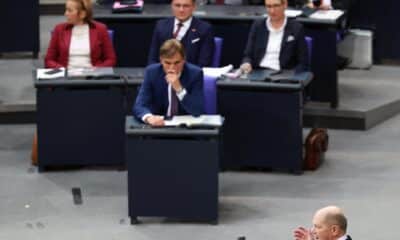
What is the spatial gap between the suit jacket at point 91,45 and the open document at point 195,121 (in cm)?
180

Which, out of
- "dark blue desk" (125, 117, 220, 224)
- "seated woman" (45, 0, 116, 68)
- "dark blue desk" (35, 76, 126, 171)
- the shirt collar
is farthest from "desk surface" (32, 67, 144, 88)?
the shirt collar

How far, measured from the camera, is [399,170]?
9.73 meters

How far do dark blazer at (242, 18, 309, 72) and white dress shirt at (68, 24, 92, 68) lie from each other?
1.33 meters

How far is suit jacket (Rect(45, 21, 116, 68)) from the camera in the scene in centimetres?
1005

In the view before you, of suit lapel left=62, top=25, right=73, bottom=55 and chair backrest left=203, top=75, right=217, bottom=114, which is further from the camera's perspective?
suit lapel left=62, top=25, right=73, bottom=55

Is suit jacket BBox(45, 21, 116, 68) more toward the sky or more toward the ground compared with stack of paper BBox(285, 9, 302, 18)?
more toward the ground

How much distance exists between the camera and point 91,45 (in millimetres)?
10055

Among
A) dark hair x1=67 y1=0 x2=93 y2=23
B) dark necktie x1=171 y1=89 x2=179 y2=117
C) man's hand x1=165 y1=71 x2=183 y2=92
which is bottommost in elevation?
dark necktie x1=171 y1=89 x2=179 y2=117

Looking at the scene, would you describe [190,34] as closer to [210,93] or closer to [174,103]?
[210,93]

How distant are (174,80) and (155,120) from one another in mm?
442

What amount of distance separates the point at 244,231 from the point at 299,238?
5.85ft

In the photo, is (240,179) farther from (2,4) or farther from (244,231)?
(2,4)

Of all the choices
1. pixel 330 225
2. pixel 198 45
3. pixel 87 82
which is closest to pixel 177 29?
pixel 198 45

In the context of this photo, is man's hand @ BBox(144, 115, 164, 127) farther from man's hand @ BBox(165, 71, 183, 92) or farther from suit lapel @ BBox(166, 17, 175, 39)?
suit lapel @ BBox(166, 17, 175, 39)
